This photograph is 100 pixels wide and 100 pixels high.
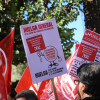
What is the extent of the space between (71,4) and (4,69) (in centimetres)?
627

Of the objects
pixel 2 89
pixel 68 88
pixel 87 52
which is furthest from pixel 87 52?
pixel 2 89

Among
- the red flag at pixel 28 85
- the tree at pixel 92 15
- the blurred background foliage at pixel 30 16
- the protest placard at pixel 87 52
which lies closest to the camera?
the protest placard at pixel 87 52

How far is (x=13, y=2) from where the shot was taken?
25.9 ft

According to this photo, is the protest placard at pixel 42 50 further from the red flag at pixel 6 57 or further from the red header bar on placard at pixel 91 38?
the red header bar on placard at pixel 91 38

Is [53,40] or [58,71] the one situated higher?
[53,40]

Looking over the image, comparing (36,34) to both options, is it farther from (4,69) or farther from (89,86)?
(89,86)

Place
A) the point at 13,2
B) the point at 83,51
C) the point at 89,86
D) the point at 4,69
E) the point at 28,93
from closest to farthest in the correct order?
1. the point at 89,86
2. the point at 4,69
3. the point at 28,93
4. the point at 83,51
5. the point at 13,2

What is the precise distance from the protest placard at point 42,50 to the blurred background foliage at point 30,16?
13.1ft

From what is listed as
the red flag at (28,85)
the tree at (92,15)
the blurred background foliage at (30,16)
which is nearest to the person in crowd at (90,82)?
the red flag at (28,85)

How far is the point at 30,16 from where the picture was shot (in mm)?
8172

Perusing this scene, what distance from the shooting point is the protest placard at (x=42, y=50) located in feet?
10.9

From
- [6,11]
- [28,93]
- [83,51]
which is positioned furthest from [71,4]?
[28,93]

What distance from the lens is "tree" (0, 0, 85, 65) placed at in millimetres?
7817

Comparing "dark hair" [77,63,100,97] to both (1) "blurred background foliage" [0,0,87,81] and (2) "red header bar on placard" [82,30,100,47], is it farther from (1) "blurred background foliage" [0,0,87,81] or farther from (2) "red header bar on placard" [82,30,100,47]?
(1) "blurred background foliage" [0,0,87,81]
